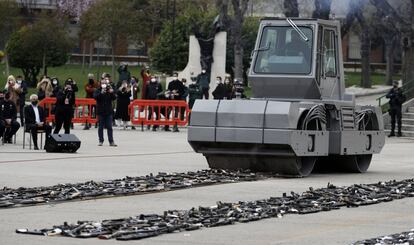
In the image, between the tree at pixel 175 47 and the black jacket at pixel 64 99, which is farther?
the tree at pixel 175 47

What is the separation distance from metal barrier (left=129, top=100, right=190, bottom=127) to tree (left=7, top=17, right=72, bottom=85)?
28955 mm

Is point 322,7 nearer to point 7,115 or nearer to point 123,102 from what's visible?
point 7,115

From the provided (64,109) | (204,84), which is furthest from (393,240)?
(204,84)

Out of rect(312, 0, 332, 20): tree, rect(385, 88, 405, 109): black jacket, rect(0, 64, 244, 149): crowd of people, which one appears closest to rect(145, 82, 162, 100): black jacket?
rect(0, 64, 244, 149): crowd of people

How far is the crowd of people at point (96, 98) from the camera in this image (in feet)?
98.2

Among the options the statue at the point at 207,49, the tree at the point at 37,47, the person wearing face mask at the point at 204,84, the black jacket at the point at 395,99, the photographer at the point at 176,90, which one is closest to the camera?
the black jacket at the point at 395,99

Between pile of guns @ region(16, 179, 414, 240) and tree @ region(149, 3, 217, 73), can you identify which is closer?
pile of guns @ region(16, 179, 414, 240)

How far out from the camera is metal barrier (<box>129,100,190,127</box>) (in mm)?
40500

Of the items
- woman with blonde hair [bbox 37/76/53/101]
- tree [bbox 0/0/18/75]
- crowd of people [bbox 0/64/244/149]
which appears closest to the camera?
crowd of people [bbox 0/64/244/149]

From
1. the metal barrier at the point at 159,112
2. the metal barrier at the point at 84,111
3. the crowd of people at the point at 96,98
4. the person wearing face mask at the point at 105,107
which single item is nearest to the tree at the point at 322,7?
the crowd of people at the point at 96,98

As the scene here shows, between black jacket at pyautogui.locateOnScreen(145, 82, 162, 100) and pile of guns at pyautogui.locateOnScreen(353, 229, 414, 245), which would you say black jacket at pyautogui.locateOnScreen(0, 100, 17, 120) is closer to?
black jacket at pyautogui.locateOnScreen(145, 82, 162, 100)

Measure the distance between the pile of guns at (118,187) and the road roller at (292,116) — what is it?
650 mm

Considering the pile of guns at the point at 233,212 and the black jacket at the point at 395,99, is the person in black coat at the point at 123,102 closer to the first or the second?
the black jacket at the point at 395,99

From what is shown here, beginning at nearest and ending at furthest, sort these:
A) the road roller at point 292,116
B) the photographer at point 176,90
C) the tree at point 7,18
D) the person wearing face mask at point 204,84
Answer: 1. the road roller at point 292,116
2. the photographer at point 176,90
3. the person wearing face mask at point 204,84
4. the tree at point 7,18
